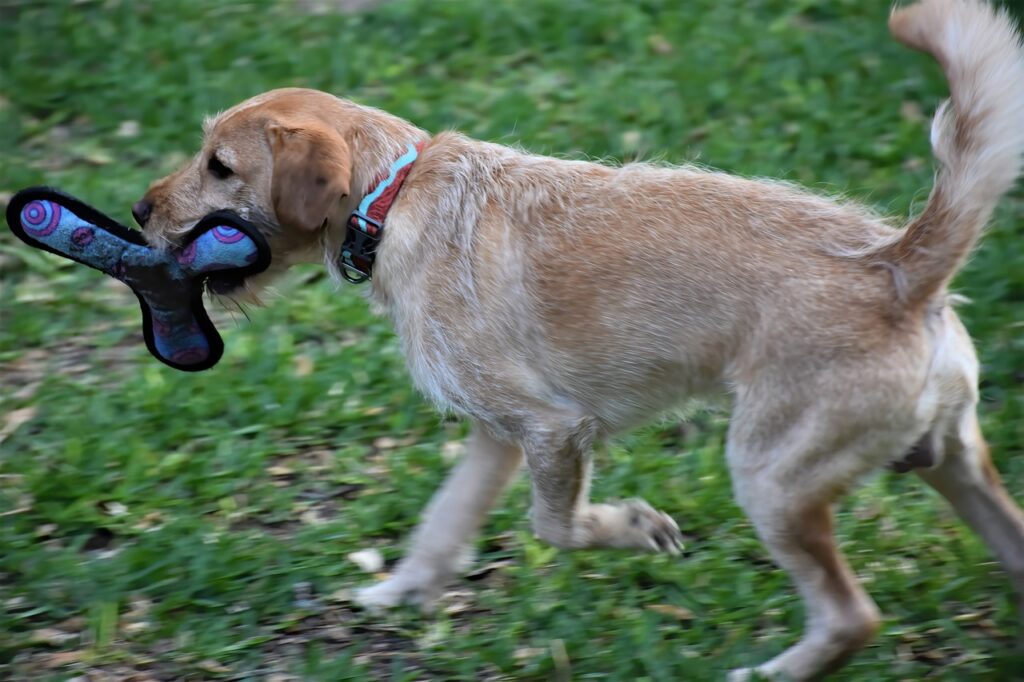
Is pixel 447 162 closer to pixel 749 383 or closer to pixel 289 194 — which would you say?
pixel 289 194

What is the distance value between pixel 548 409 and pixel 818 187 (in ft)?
9.73

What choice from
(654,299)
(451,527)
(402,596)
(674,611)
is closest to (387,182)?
(654,299)

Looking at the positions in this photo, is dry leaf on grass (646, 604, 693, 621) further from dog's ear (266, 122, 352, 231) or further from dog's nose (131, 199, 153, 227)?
dog's nose (131, 199, 153, 227)

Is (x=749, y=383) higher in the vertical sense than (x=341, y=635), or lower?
higher

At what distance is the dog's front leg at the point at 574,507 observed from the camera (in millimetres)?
4312

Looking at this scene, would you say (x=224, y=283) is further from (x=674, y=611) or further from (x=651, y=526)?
(x=674, y=611)

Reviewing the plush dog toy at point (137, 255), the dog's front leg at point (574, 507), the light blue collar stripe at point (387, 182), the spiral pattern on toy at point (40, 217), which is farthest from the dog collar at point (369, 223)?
the spiral pattern on toy at point (40, 217)

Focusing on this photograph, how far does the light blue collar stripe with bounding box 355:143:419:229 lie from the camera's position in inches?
177

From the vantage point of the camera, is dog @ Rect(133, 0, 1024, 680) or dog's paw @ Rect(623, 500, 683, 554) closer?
dog @ Rect(133, 0, 1024, 680)

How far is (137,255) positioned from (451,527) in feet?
4.86

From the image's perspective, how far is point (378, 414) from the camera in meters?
5.78

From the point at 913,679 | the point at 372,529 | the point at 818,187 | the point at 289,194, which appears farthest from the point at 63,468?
the point at 818,187

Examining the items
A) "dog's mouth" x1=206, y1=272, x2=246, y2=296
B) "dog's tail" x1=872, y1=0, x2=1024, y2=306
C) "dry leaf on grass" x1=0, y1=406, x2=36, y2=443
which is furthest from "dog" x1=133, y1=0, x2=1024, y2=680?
"dry leaf on grass" x1=0, y1=406, x2=36, y2=443

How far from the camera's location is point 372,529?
5.09 m
